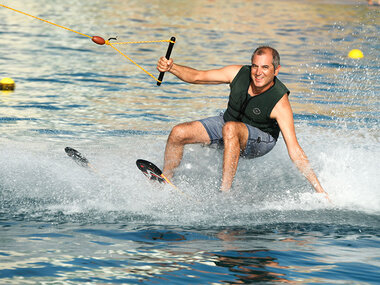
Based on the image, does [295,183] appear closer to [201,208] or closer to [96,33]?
[201,208]

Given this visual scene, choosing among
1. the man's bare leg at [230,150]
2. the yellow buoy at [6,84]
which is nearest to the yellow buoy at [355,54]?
the yellow buoy at [6,84]

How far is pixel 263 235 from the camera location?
624 cm

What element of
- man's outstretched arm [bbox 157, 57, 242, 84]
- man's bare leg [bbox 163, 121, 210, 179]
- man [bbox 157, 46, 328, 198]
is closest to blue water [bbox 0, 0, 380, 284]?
man's bare leg [bbox 163, 121, 210, 179]

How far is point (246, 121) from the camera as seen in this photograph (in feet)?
24.0

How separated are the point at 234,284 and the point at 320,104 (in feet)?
27.5

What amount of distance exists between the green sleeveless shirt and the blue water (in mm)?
724

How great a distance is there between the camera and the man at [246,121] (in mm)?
6906

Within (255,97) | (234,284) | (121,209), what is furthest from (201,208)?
(234,284)

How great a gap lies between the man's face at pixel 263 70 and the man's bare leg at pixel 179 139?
0.73 metres

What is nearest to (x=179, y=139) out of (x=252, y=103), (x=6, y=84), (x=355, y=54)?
(x=252, y=103)

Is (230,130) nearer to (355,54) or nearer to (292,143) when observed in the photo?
(292,143)

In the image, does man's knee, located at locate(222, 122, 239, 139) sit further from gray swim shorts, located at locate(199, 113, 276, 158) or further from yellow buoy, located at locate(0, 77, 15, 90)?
yellow buoy, located at locate(0, 77, 15, 90)

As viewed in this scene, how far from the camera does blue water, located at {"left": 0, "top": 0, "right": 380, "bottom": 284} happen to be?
552 centimetres

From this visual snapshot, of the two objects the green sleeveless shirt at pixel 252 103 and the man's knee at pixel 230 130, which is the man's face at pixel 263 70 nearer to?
the green sleeveless shirt at pixel 252 103
